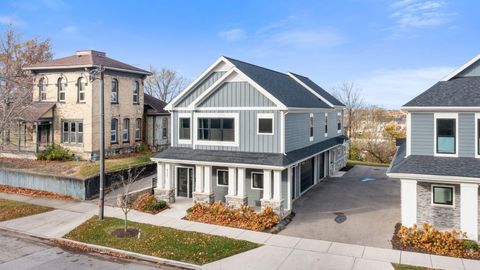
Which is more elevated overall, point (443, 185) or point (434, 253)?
point (443, 185)

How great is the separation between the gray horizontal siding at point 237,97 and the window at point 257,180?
398 cm

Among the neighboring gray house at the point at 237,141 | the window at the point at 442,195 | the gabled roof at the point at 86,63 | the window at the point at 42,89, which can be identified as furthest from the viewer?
the window at the point at 42,89

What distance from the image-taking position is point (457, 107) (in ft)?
53.6

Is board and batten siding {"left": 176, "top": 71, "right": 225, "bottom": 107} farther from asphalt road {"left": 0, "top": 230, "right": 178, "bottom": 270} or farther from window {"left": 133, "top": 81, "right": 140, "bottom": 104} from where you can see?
window {"left": 133, "top": 81, "right": 140, "bottom": 104}

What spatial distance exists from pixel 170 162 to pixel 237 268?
10.3 m

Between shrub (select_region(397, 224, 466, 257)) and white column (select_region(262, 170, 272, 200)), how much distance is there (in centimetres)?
656

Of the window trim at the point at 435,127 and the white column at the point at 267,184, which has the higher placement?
the window trim at the point at 435,127

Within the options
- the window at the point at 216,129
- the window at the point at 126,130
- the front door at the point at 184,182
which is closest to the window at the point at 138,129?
the window at the point at 126,130

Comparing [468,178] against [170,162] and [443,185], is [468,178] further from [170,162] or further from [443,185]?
[170,162]

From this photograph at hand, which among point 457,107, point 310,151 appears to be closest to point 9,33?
point 310,151

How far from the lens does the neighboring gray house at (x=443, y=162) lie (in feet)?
50.7

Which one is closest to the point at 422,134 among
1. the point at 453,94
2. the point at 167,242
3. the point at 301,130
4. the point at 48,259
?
the point at 453,94

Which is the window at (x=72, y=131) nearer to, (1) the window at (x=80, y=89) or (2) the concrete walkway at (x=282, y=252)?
(1) the window at (x=80, y=89)

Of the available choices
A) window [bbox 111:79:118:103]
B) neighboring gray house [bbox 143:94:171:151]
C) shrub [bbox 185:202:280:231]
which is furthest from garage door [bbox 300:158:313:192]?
window [bbox 111:79:118:103]
